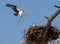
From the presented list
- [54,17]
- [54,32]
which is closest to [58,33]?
[54,32]

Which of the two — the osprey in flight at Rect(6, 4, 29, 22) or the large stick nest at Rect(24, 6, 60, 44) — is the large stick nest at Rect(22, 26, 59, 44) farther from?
the osprey in flight at Rect(6, 4, 29, 22)

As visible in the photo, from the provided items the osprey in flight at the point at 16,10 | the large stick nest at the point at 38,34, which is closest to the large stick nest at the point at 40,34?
the large stick nest at the point at 38,34

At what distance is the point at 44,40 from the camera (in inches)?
437

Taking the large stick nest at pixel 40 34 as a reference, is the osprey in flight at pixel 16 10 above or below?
above

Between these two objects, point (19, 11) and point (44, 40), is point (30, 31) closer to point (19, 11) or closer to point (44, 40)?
point (44, 40)

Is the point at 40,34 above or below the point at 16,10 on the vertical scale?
below

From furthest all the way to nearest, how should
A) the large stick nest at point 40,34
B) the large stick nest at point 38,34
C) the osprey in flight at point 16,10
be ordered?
1. the large stick nest at point 38,34
2. the large stick nest at point 40,34
3. the osprey in flight at point 16,10

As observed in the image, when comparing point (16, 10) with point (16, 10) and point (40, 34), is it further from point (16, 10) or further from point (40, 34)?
point (40, 34)

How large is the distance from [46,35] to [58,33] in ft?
1.23

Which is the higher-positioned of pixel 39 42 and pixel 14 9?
pixel 14 9

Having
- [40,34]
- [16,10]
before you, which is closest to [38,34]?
[40,34]

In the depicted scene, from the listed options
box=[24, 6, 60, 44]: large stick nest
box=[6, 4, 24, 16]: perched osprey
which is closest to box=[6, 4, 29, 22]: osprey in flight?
box=[6, 4, 24, 16]: perched osprey

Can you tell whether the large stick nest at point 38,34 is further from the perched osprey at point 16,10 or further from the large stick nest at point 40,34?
the perched osprey at point 16,10

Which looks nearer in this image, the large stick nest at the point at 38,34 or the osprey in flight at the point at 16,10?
the osprey in flight at the point at 16,10
